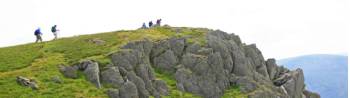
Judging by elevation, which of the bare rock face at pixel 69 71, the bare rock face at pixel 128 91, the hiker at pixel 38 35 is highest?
the hiker at pixel 38 35

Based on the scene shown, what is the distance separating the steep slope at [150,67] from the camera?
288 feet

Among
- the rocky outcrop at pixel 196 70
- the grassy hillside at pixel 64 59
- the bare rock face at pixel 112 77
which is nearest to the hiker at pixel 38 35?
the grassy hillside at pixel 64 59

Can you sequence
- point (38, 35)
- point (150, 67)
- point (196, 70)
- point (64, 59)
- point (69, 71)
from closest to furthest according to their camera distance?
point (69, 71) < point (64, 59) < point (150, 67) < point (196, 70) < point (38, 35)

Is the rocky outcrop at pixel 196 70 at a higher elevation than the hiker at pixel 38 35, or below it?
below

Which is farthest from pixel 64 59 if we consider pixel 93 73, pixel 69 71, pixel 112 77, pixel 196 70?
pixel 196 70

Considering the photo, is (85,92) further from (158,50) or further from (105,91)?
(158,50)

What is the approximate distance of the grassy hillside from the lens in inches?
3270

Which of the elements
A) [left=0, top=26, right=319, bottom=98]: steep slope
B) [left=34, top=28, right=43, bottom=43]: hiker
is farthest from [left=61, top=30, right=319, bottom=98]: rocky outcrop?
[left=34, top=28, right=43, bottom=43]: hiker

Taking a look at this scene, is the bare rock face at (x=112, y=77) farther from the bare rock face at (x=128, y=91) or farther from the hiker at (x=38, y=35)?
the hiker at (x=38, y=35)

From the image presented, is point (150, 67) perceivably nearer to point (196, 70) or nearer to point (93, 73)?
point (196, 70)

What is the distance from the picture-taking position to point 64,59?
97.9 m

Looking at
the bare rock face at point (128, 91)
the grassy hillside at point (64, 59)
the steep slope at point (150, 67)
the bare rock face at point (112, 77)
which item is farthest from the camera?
the bare rock face at point (112, 77)

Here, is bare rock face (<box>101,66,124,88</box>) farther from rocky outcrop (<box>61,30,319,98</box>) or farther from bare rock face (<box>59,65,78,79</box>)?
bare rock face (<box>59,65,78,79</box>)

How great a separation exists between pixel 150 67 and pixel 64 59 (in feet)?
46.2
